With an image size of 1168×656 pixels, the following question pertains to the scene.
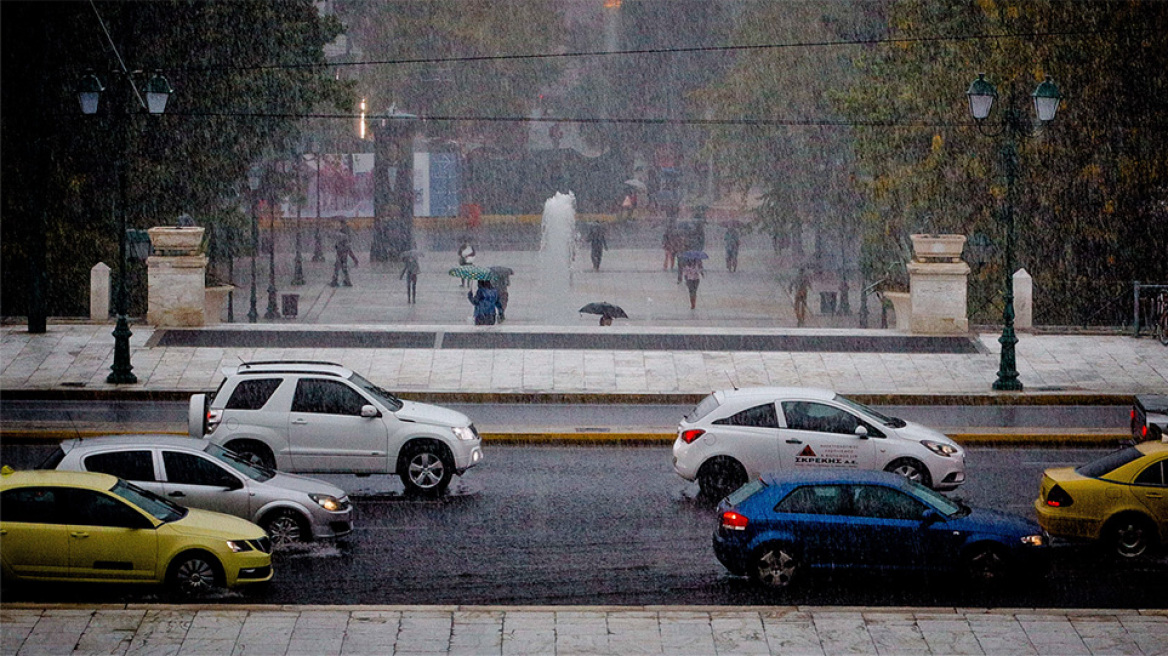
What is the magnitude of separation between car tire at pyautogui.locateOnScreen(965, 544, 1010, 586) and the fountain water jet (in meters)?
22.0

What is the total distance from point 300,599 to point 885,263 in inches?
1073

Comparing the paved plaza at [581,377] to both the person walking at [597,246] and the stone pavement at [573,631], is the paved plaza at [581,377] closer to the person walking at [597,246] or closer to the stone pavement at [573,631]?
the stone pavement at [573,631]

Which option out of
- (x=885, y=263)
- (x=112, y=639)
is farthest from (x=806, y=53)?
(x=112, y=639)

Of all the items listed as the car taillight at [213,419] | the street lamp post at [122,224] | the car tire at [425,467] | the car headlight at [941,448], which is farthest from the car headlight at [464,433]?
the street lamp post at [122,224]

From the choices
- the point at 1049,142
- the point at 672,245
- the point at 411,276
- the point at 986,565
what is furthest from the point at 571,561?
the point at 672,245

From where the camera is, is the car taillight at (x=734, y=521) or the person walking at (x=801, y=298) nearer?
the car taillight at (x=734, y=521)

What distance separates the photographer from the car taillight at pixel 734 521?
41.3ft

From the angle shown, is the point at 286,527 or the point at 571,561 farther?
the point at 286,527

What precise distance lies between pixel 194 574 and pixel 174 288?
14992mm

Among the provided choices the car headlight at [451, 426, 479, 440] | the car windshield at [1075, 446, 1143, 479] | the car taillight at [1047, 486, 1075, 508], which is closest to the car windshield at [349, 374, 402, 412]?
the car headlight at [451, 426, 479, 440]

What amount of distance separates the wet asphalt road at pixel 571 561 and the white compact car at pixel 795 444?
51 centimetres

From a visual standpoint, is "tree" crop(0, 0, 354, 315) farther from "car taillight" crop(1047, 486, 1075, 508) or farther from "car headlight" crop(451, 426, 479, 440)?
"car taillight" crop(1047, 486, 1075, 508)

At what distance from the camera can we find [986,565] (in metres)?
12.7

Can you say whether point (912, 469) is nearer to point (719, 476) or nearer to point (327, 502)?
point (719, 476)
